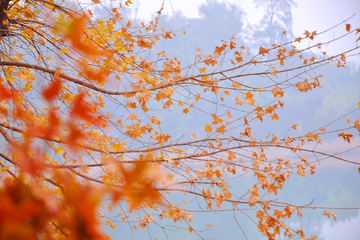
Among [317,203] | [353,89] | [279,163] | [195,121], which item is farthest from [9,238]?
[353,89]

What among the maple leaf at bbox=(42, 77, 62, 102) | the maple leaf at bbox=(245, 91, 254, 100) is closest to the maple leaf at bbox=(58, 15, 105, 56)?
the maple leaf at bbox=(42, 77, 62, 102)

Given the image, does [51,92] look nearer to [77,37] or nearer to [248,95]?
[77,37]

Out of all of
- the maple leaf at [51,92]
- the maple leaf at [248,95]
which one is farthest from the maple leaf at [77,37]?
the maple leaf at [248,95]

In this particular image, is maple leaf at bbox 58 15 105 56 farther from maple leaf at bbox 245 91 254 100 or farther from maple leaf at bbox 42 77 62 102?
maple leaf at bbox 245 91 254 100

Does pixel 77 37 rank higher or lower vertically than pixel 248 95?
lower

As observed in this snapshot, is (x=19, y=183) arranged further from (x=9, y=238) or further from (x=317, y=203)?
(x=317, y=203)

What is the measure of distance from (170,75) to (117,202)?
1731 mm

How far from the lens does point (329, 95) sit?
78.1 ft

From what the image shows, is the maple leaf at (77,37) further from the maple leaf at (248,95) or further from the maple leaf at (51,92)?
the maple leaf at (248,95)

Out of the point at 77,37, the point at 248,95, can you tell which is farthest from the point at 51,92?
the point at 248,95

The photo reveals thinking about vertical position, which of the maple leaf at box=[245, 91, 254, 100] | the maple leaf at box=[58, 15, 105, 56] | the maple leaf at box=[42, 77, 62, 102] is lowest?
the maple leaf at box=[42, 77, 62, 102]

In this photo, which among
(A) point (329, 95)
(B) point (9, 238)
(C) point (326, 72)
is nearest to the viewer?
(B) point (9, 238)

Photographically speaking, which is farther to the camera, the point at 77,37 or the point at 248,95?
the point at 248,95

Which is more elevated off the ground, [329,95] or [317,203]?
[329,95]
